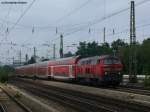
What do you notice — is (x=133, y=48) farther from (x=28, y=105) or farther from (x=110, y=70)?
(x=28, y=105)

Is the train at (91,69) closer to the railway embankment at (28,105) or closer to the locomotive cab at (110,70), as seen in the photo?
the locomotive cab at (110,70)

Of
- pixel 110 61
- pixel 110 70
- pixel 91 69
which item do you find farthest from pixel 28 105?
pixel 91 69

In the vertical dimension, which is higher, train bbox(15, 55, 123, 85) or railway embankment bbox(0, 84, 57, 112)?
train bbox(15, 55, 123, 85)

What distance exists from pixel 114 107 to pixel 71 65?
1173 inches

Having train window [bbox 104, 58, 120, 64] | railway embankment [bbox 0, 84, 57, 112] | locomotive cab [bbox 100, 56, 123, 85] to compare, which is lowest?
railway embankment [bbox 0, 84, 57, 112]

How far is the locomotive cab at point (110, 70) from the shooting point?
1574 inches

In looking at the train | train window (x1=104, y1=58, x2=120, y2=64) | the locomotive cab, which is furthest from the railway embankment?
train window (x1=104, y1=58, x2=120, y2=64)

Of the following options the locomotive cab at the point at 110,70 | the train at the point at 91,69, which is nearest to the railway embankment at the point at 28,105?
the locomotive cab at the point at 110,70

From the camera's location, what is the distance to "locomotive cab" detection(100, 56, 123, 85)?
40.0 metres

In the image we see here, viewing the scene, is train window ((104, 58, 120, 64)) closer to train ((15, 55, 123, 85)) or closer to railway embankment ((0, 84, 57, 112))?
train ((15, 55, 123, 85))

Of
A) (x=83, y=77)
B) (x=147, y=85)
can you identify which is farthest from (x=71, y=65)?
(x=147, y=85)

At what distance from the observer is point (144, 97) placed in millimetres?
29047

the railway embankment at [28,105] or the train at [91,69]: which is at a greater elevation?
the train at [91,69]

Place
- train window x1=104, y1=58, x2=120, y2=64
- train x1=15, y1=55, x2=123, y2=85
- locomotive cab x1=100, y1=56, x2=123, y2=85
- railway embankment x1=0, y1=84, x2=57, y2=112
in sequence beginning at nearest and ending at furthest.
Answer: railway embankment x1=0, y1=84, x2=57, y2=112 < locomotive cab x1=100, y1=56, x2=123, y2=85 < train x1=15, y1=55, x2=123, y2=85 < train window x1=104, y1=58, x2=120, y2=64
